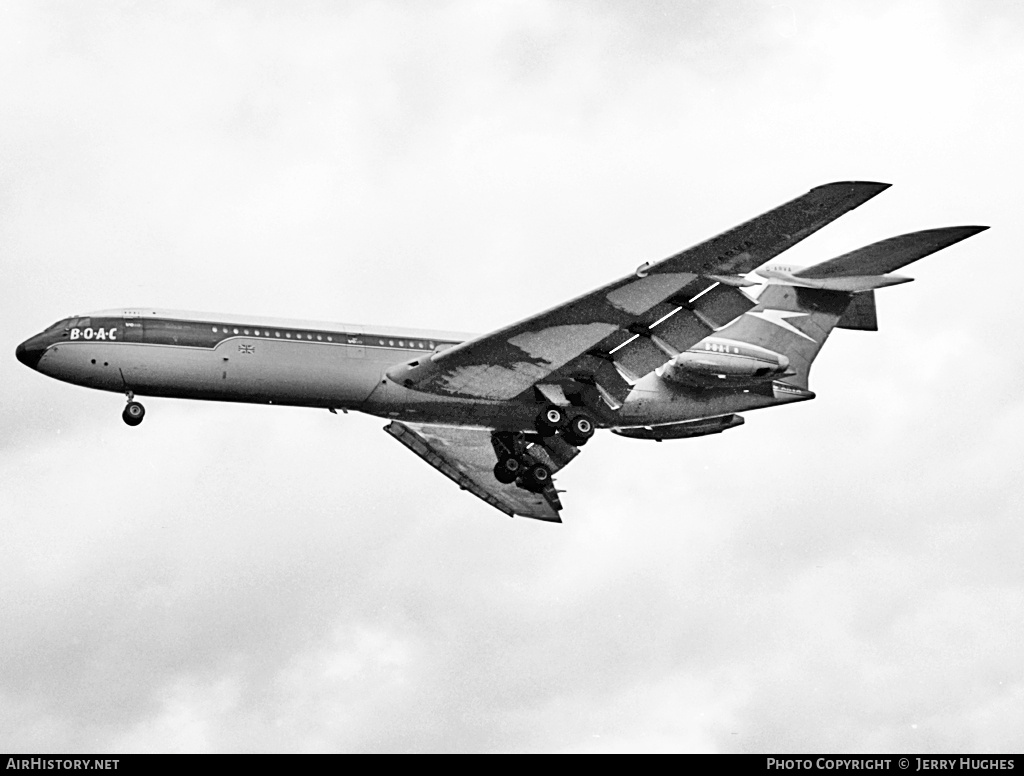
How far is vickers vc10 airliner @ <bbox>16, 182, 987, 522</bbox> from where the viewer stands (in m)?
41.1

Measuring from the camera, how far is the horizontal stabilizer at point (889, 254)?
38.0 metres

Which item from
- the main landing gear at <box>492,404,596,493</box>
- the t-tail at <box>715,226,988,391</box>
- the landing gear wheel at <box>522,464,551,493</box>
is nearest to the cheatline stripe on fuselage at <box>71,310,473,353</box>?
the main landing gear at <box>492,404,596,493</box>

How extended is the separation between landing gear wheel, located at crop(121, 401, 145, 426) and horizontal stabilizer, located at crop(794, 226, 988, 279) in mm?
18714

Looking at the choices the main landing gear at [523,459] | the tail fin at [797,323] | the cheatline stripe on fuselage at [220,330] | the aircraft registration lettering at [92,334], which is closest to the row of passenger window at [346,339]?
the cheatline stripe on fuselage at [220,330]

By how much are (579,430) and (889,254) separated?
9.70m

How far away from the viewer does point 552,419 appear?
4456 cm

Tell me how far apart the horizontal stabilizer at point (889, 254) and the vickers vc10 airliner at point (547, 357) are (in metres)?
0.06

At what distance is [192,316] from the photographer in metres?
43.5

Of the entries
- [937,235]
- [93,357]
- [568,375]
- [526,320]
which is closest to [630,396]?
[568,375]

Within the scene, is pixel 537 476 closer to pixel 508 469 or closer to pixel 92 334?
pixel 508 469

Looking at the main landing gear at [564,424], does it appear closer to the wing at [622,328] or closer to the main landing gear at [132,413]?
the wing at [622,328]

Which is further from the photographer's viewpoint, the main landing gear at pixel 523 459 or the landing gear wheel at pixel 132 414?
the main landing gear at pixel 523 459

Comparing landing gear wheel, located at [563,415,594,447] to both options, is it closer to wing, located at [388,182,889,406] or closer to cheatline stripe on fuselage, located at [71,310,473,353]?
wing, located at [388,182,889,406]
